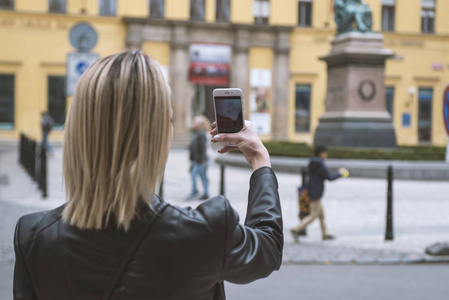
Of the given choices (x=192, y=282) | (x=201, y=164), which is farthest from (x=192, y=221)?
(x=201, y=164)

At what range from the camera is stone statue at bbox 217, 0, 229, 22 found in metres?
39.5

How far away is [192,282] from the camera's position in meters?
1.78

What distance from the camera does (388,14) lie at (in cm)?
4153

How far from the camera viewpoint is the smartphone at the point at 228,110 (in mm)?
2166

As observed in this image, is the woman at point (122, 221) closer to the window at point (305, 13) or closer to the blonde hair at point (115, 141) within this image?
the blonde hair at point (115, 141)

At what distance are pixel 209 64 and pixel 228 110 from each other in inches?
1472

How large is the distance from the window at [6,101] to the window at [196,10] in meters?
10.4

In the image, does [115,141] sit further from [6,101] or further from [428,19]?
[428,19]

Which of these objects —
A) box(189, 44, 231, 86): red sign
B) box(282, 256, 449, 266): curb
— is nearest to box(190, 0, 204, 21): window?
box(189, 44, 231, 86): red sign

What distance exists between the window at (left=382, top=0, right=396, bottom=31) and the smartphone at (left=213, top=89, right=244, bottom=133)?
40982 millimetres

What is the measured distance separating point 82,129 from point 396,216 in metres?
10.8

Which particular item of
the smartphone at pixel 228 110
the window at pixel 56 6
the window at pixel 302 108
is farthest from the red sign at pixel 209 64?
the smartphone at pixel 228 110

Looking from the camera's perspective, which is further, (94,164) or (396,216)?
(396,216)

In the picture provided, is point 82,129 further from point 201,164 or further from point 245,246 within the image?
point 201,164
